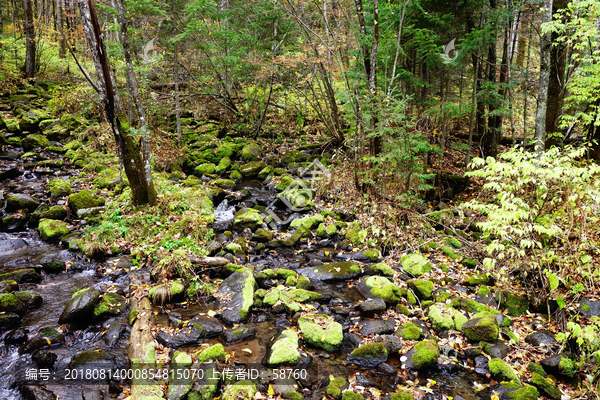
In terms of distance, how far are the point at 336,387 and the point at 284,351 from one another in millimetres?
947

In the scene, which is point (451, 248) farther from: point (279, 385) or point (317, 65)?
point (317, 65)

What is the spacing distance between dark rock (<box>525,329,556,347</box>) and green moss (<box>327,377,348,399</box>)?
3293 millimetres

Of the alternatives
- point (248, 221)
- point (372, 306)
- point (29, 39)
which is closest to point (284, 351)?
point (372, 306)

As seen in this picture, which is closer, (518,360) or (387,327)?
(518,360)

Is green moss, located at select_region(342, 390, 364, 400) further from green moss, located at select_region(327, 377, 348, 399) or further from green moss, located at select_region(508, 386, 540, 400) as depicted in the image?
green moss, located at select_region(508, 386, 540, 400)

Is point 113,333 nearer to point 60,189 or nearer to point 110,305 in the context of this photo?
point 110,305

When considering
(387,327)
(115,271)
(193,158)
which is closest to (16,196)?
(115,271)

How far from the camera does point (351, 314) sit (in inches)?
251

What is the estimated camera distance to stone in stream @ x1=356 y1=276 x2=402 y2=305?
6.61 meters

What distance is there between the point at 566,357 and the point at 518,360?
2.05ft

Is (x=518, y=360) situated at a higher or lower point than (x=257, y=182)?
lower

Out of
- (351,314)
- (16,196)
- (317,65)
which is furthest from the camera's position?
(317,65)

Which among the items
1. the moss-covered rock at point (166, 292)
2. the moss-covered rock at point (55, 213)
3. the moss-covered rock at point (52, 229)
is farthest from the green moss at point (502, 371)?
the moss-covered rock at point (55, 213)

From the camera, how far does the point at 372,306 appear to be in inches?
248
